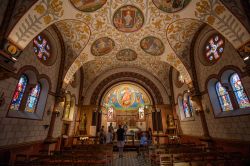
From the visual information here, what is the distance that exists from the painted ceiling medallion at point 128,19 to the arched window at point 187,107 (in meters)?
7.90

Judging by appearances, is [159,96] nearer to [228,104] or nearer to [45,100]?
[228,104]

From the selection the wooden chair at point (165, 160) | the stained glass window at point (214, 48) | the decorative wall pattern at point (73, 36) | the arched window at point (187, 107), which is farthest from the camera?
the arched window at point (187, 107)

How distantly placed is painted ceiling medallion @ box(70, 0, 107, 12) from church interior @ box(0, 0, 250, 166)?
0.18 ft

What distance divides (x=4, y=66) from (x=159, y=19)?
8.53 meters

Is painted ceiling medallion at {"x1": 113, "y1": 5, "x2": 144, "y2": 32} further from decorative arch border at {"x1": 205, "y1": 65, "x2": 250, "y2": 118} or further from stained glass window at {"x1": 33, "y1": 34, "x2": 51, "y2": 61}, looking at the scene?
decorative arch border at {"x1": 205, "y1": 65, "x2": 250, "y2": 118}

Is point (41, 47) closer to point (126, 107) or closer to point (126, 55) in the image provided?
point (126, 55)

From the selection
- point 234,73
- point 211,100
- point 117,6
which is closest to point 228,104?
point 211,100

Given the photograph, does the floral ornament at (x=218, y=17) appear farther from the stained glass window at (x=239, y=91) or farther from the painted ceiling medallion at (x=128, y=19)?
the painted ceiling medallion at (x=128, y=19)

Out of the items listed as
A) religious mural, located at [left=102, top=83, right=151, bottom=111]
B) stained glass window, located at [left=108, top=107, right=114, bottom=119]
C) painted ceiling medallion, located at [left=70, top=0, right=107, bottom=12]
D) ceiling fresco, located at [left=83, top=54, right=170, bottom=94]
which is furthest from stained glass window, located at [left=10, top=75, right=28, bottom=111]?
religious mural, located at [left=102, top=83, right=151, bottom=111]

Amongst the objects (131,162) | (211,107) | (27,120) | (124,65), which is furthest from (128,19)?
(131,162)

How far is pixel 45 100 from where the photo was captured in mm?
7902

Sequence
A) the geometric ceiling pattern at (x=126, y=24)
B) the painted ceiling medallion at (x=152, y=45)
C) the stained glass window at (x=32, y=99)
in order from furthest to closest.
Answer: the painted ceiling medallion at (x=152, y=45), the stained glass window at (x=32, y=99), the geometric ceiling pattern at (x=126, y=24)

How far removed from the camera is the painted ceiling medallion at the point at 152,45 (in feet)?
32.7

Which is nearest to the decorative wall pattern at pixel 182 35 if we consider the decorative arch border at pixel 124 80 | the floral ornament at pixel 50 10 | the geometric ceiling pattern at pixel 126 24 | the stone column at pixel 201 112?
the geometric ceiling pattern at pixel 126 24
